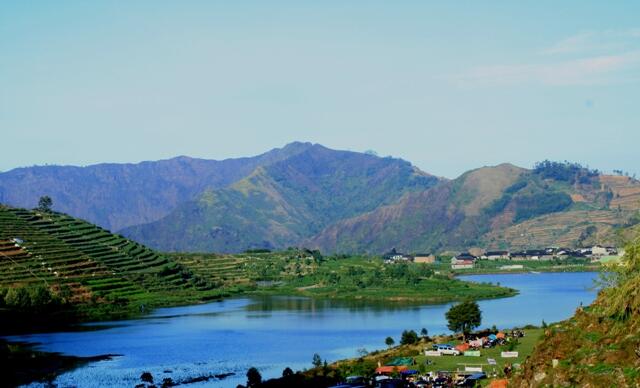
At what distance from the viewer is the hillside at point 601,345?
15.6 metres

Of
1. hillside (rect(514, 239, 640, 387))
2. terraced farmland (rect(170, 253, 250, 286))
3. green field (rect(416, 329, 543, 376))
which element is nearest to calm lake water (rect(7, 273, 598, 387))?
green field (rect(416, 329, 543, 376))

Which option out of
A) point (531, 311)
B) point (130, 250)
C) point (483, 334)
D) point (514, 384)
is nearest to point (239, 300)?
point (130, 250)

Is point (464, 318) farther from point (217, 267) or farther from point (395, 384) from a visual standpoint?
point (217, 267)

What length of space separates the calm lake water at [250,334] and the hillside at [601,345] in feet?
80.0

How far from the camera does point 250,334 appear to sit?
199 feet

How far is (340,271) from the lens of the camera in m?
110

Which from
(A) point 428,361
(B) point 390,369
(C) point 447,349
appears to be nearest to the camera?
(B) point 390,369

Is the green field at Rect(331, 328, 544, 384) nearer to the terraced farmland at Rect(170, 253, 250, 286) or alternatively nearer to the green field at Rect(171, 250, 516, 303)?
the green field at Rect(171, 250, 516, 303)

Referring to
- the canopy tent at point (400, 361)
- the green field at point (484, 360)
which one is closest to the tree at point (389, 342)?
the green field at point (484, 360)

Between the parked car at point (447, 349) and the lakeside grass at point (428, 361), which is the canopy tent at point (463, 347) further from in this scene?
the lakeside grass at point (428, 361)

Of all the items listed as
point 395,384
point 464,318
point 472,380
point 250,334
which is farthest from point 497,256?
point 395,384

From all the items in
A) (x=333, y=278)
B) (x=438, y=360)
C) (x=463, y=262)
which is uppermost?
(x=463, y=262)

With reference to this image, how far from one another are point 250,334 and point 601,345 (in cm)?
4527

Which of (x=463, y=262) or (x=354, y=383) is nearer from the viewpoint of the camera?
(x=354, y=383)
